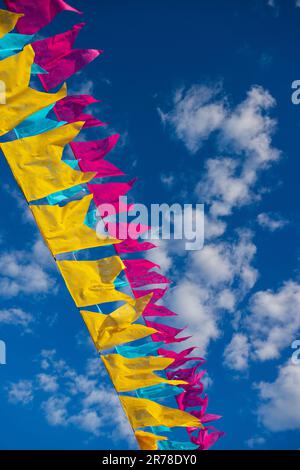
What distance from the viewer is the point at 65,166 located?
585cm

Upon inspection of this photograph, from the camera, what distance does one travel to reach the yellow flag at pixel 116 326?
6.21m

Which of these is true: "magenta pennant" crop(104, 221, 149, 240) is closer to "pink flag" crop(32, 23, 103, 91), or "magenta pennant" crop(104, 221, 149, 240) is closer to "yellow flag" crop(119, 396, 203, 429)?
"pink flag" crop(32, 23, 103, 91)

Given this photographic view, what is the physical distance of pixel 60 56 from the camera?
5871mm

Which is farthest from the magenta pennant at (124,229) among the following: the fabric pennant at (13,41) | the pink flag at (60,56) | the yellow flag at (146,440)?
the yellow flag at (146,440)

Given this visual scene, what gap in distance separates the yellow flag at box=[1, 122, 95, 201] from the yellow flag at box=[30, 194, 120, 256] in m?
0.27

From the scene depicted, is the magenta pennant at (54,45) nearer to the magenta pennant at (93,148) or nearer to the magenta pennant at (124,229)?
the magenta pennant at (93,148)

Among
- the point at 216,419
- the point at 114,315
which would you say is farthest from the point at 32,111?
the point at 216,419

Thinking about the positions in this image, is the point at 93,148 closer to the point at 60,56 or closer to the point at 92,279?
the point at 60,56

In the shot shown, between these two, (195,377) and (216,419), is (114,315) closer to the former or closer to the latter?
(195,377)

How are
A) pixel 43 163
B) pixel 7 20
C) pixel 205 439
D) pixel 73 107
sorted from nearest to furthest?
pixel 7 20 < pixel 43 163 < pixel 73 107 < pixel 205 439

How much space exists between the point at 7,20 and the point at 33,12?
0.40m

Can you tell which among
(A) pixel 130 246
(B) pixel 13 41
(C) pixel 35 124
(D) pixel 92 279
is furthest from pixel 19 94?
(A) pixel 130 246

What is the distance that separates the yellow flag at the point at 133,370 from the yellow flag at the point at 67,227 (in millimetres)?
1723

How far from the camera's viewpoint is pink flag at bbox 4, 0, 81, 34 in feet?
17.9
